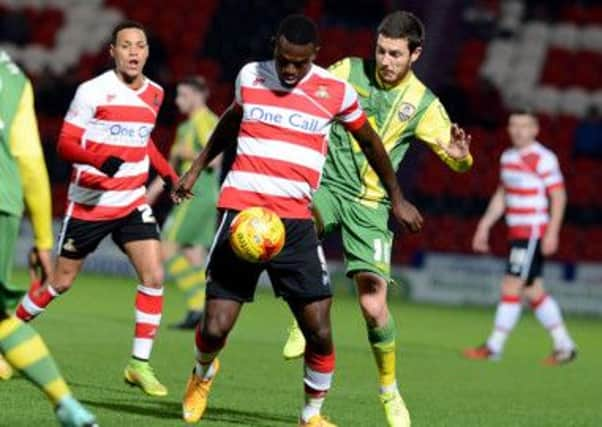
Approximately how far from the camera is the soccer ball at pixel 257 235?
7.97 meters

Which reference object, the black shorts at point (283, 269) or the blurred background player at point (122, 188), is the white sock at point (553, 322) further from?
the black shorts at point (283, 269)

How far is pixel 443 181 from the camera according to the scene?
24766mm

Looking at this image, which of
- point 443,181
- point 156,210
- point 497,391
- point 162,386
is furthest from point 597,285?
point 162,386

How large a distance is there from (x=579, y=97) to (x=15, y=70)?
2059 cm

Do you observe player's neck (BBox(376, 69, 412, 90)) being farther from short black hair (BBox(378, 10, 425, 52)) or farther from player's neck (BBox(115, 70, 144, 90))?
player's neck (BBox(115, 70, 144, 90))

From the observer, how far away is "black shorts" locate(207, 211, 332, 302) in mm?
8211

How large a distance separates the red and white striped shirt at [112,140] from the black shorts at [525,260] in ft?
17.4

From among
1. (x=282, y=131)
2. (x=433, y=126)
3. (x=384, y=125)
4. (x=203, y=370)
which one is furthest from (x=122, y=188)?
(x=282, y=131)

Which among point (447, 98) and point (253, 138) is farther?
point (447, 98)

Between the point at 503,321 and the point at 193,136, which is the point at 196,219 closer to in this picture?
Result: the point at 193,136

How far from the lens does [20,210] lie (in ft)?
23.1

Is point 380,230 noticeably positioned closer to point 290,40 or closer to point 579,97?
point 290,40

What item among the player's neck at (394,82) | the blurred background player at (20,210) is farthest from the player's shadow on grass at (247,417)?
the blurred background player at (20,210)

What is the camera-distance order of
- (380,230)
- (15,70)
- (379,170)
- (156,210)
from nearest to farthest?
(15,70) → (379,170) → (380,230) → (156,210)
